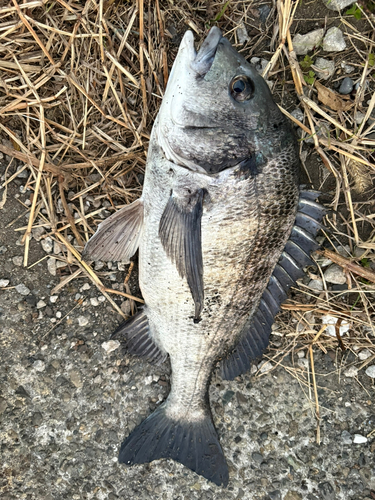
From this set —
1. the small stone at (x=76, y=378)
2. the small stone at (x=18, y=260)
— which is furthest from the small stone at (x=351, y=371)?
the small stone at (x=18, y=260)

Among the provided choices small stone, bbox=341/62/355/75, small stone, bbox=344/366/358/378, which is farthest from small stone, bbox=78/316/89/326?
small stone, bbox=341/62/355/75

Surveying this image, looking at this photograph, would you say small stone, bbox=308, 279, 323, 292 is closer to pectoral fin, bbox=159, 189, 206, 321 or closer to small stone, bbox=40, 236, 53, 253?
pectoral fin, bbox=159, 189, 206, 321

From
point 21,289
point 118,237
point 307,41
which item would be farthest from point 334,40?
point 21,289

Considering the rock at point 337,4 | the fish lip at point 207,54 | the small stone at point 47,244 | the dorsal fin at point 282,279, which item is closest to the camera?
the fish lip at point 207,54

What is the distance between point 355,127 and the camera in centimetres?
223

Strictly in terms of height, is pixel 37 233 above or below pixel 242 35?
below

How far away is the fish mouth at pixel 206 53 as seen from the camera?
5.47ft

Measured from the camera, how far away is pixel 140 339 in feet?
7.47

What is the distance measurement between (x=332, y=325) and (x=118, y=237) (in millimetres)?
1508

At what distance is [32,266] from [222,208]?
1305mm

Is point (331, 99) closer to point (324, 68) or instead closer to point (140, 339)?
point (324, 68)

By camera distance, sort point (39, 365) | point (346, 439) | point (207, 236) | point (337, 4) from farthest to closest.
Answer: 1. point (346, 439)
2. point (39, 365)
3. point (337, 4)
4. point (207, 236)

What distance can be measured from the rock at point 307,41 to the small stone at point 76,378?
2.45 metres

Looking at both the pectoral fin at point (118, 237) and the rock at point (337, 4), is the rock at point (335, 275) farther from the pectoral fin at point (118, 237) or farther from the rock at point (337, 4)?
the rock at point (337, 4)
